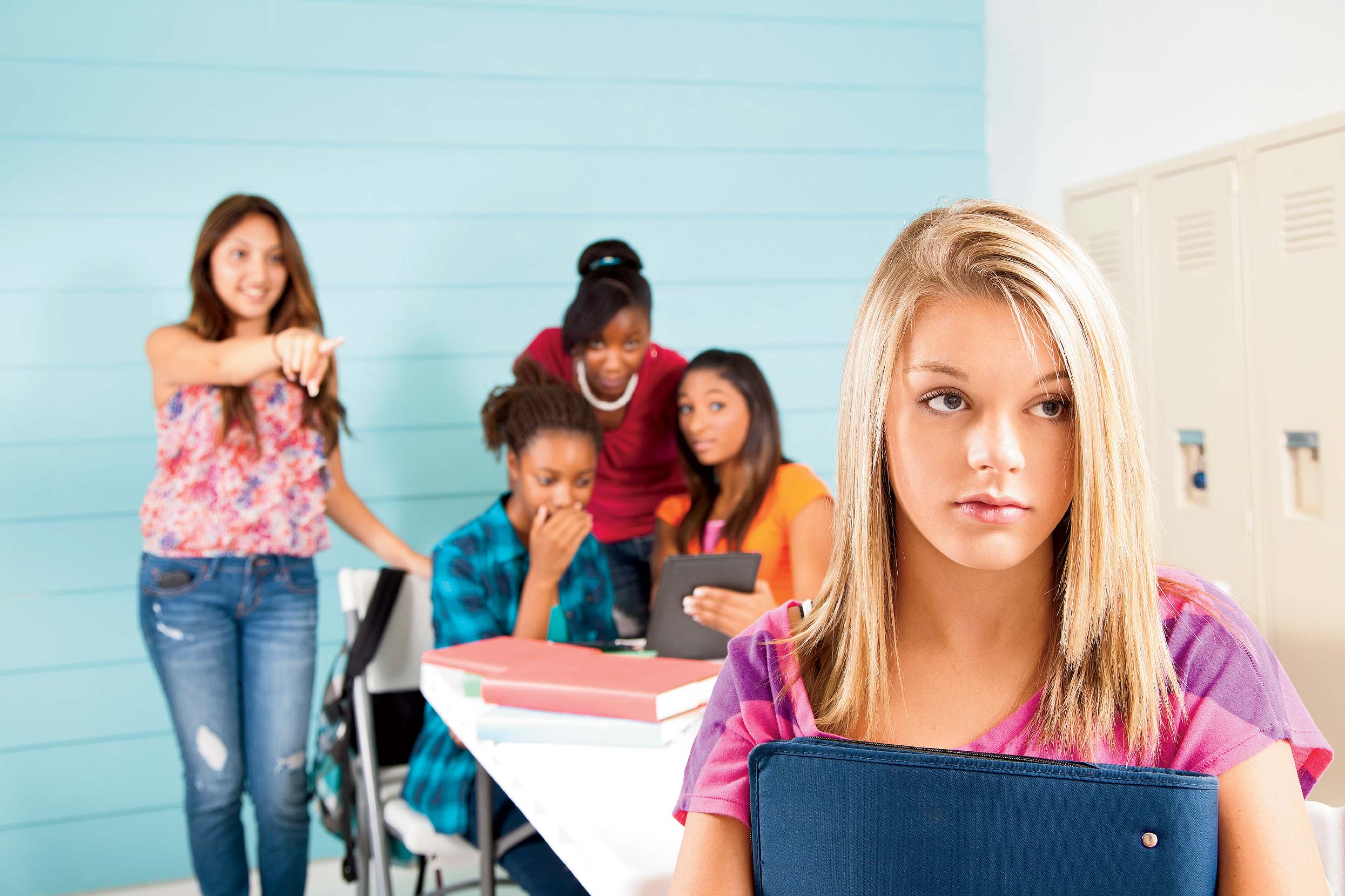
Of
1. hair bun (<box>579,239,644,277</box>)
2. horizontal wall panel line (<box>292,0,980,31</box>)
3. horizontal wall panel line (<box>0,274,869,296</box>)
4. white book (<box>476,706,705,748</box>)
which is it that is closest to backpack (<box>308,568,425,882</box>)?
white book (<box>476,706,705,748</box>)

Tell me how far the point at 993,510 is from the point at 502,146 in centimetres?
237

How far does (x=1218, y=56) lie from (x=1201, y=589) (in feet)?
7.25

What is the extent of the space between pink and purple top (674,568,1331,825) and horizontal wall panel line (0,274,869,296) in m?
2.12

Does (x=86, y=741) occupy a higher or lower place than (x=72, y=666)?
lower

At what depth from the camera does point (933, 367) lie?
0.70m

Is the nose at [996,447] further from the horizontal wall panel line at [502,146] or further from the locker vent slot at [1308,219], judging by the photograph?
the horizontal wall panel line at [502,146]

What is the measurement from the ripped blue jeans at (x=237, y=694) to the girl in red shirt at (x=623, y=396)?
68 centimetres

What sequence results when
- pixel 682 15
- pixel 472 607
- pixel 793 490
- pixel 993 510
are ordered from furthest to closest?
pixel 682 15 < pixel 793 490 < pixel 472 607 < pixel 993 510

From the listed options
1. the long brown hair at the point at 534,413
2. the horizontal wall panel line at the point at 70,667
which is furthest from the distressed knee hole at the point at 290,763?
the long brown hair at the point at 534,413

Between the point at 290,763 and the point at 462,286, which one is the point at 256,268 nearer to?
the point at 462,286

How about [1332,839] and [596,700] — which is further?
[596,700]

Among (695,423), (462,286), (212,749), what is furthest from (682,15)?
(212,749)

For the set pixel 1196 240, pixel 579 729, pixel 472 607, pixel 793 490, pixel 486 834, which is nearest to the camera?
pixel 579 729

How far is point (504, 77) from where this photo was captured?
2.81m
